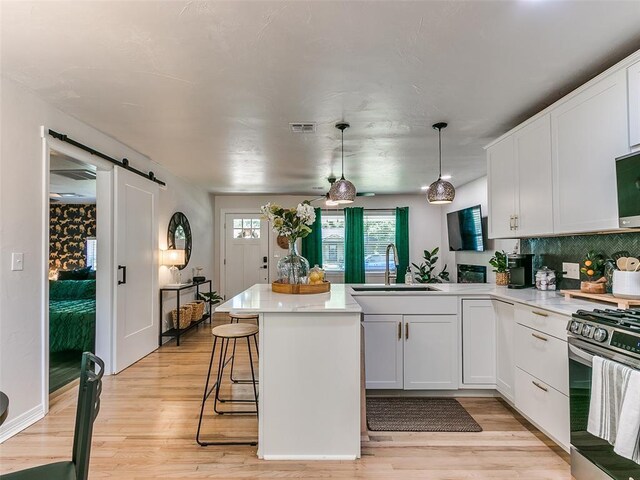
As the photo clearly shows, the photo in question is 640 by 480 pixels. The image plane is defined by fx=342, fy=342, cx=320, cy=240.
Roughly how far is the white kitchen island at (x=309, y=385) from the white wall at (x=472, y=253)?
3.18 meters

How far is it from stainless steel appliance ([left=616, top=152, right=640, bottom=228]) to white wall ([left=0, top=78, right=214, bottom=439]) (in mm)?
3749

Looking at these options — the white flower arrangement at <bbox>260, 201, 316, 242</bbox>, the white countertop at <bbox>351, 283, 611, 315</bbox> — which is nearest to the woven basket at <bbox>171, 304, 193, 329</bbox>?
the white flower arrangement at <bbox>260, 201, 316, 242</bbox>

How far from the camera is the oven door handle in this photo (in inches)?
66.5

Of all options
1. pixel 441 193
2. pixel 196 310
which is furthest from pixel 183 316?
pixel 441 193

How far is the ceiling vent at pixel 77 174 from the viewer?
4.50m

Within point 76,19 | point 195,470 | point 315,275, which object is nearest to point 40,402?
point 195,470

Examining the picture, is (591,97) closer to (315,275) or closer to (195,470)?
(315,275)

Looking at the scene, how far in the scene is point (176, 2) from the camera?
1549 millimetres

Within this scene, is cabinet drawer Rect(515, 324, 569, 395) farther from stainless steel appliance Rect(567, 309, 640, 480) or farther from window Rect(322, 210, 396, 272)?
window Rect(322, 210, 396, 272)

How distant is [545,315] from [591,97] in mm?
1370

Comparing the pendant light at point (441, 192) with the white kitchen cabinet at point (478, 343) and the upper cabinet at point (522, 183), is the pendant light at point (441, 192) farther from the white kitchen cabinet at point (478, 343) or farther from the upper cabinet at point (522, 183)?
the white kitchen cabinet at point (478, 343)

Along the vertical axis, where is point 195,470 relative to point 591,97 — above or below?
below

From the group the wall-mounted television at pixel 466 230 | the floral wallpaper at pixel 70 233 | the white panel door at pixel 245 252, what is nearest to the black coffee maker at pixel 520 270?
the wall-mounted television at pixel 466 230

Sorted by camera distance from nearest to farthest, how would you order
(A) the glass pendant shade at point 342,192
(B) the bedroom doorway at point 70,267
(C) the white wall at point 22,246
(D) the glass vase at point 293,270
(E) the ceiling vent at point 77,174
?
(C) the white wall at point 22,246
(D) the glass vase at point 293,270
(A) the glass pendant shade at point 342,192
(B) the bedroom doorway at point 70,267
(E) the ceiling vent at point 77,174
